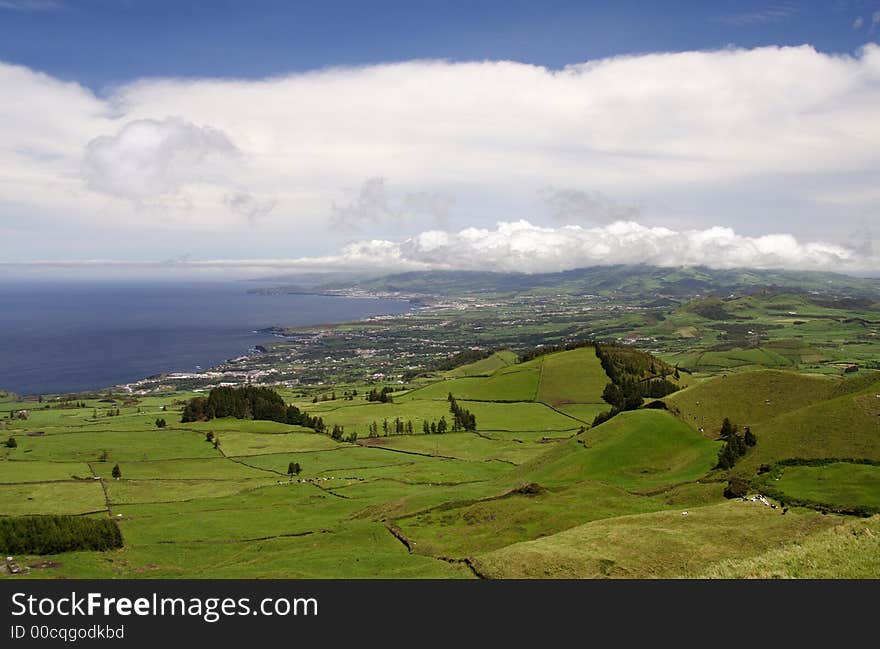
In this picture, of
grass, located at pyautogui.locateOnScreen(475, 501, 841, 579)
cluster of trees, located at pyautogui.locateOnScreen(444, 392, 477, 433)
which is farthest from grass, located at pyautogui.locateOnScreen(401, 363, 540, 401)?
grass, located at pyautogui.locateOnScreen(475, 501, 841, 579)

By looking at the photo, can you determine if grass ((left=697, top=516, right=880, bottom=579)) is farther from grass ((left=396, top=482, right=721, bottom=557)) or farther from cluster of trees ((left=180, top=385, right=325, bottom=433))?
cluster of trees ((left=180, top=385, right=325, bottom=433))

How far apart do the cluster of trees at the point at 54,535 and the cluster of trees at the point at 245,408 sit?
8926 cm

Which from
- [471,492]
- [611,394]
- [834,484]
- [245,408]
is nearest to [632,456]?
[471,492]

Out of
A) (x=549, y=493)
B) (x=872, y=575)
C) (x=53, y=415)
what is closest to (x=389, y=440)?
(x=549, y=493)

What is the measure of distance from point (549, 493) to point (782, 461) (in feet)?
93.7

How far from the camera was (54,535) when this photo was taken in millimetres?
57719

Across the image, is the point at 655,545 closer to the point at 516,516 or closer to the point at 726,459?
the point at 516,516

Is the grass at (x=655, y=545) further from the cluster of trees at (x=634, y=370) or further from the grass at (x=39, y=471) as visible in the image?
the cluster of trees at (x=634, y=370)

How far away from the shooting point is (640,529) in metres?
48.6

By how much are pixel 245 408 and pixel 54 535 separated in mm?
108702

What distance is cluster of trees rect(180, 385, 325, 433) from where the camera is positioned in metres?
156

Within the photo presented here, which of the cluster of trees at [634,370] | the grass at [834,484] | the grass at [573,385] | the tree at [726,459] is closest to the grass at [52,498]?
the tree at [726,459]
